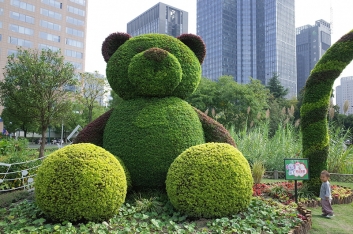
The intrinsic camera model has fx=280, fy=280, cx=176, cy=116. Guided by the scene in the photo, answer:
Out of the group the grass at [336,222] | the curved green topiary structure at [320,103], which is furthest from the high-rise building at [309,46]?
the grass at [336,222]

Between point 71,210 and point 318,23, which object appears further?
point 318,23

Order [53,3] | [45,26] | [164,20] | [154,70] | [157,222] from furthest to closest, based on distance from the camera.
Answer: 1. [164,20]
2. [53,3]
3. [45,26]
4. [154,70]
5. [157,222]

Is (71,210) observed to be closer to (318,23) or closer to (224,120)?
(224,120)

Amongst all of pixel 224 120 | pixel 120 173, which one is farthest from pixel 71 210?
pixel 224 120

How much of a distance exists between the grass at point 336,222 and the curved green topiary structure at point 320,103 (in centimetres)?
74

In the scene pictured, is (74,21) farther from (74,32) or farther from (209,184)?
(209,184)

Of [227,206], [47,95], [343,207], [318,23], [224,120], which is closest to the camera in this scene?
[227,206]

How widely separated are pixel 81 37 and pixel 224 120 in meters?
34.3

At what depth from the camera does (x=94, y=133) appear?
17.8 feet

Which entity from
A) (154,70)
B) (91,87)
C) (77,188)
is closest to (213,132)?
(154,70)

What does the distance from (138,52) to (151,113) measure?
4.02ft

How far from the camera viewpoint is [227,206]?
4.13 metres

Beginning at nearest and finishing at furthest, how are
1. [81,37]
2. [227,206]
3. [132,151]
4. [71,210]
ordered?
[71,210], [227,206], [132,151], [81,37]

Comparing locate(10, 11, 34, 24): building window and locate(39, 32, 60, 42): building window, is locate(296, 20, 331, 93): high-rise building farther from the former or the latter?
locate(10, 11, 34, 24): building window
